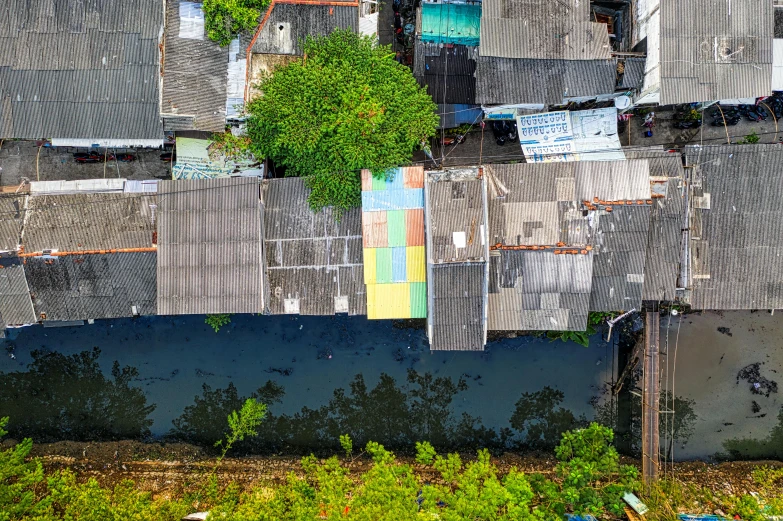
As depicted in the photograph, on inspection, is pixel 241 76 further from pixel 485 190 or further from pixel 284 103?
pixel 485 190

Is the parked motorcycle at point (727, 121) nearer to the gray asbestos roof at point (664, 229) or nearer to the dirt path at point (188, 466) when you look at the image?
the gray asbestos roof at point (664, 229)

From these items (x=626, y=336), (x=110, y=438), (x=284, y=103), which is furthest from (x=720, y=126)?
(x=110, y=438)

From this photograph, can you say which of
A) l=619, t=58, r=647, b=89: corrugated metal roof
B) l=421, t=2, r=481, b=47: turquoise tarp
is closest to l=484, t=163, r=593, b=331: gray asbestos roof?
l=619, t=58, r=647, b=89: corrugated metal roof

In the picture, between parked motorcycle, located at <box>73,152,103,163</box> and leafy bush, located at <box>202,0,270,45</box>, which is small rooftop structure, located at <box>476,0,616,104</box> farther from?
parked motorcycle, located at <box>73,152,103,163</box>

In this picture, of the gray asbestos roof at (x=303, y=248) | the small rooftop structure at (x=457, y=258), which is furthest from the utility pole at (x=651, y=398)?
the gray asbestos roof at (x=303, y=248)

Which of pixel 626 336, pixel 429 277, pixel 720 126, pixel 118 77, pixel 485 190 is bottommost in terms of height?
pixel 626 336

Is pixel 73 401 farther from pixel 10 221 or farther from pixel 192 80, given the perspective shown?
pixel 192 80
